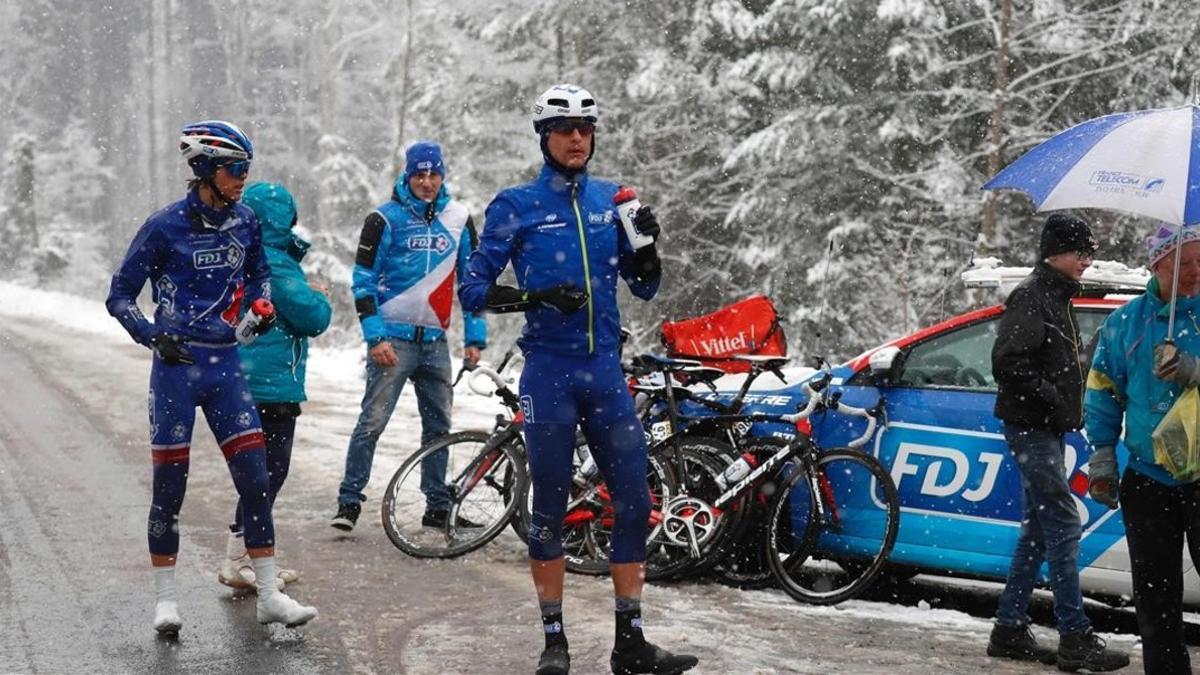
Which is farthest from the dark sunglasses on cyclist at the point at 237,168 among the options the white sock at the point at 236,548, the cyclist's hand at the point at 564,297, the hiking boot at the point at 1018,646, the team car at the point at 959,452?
the hiking boot at the point at 1018,646

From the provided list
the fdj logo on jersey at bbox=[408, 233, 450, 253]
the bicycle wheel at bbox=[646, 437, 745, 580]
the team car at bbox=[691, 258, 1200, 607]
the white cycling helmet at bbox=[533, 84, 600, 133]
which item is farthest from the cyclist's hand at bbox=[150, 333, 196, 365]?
the team car at bbox=[691, 258, 1200, 607]

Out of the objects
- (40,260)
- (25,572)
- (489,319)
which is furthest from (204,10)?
(25,572)

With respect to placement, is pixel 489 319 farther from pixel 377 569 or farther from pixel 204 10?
pixel 204 10

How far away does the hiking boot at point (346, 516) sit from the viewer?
27.2 ft

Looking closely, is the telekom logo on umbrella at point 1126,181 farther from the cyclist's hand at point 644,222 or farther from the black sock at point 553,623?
the black sock at point 553,623

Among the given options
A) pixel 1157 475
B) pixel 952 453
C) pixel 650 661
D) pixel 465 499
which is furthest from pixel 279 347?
pixel 1157 475

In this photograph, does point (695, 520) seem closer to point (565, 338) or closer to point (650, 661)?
point (650, 661)

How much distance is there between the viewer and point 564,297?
5.20m

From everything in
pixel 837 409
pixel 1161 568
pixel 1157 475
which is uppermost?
pixel 1157 475

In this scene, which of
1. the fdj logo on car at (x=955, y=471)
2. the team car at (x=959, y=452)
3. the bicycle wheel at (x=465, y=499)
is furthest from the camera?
the bicycle wheel at (x=465, y=499)

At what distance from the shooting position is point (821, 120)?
58.4 ft

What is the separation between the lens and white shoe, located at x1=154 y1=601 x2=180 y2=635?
5859 millimetres

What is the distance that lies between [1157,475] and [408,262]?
4.89 m

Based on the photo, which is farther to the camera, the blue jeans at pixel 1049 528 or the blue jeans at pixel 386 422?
the blue jeans at pixel 386 422
